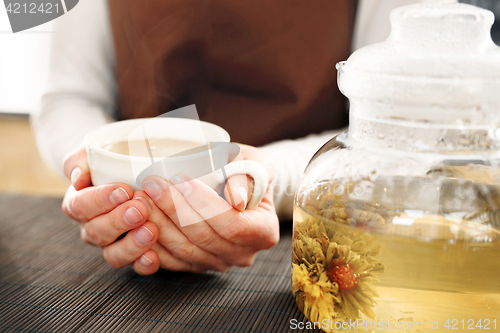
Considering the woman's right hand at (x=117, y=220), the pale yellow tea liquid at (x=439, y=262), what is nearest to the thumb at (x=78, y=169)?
the woman's right hand at (x=117, y=220)

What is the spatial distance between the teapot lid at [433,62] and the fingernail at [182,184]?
0.17 meters

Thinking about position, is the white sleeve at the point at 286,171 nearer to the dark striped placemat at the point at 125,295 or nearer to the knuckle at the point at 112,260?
the dark striped placemat at the point at 125,295

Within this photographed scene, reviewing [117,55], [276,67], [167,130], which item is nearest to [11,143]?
[117,55]

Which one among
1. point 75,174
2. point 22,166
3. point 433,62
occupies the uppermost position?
point 433,62

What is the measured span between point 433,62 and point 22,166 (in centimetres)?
180

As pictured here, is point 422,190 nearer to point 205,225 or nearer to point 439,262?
point 439,262

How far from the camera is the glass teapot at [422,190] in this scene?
0.92ft

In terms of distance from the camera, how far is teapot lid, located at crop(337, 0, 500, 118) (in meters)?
0.27

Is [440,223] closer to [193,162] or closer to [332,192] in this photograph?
[332,192]

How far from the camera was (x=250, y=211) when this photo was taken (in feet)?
1.44

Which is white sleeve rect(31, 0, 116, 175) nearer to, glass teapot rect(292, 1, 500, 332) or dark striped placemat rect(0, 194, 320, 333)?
dark striped placemat rect(0, 194, 320, 333)

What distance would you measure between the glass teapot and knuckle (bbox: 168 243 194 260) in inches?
6.3

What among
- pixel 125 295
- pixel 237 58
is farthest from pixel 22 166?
pixel 125 295

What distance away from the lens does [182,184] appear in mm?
370
